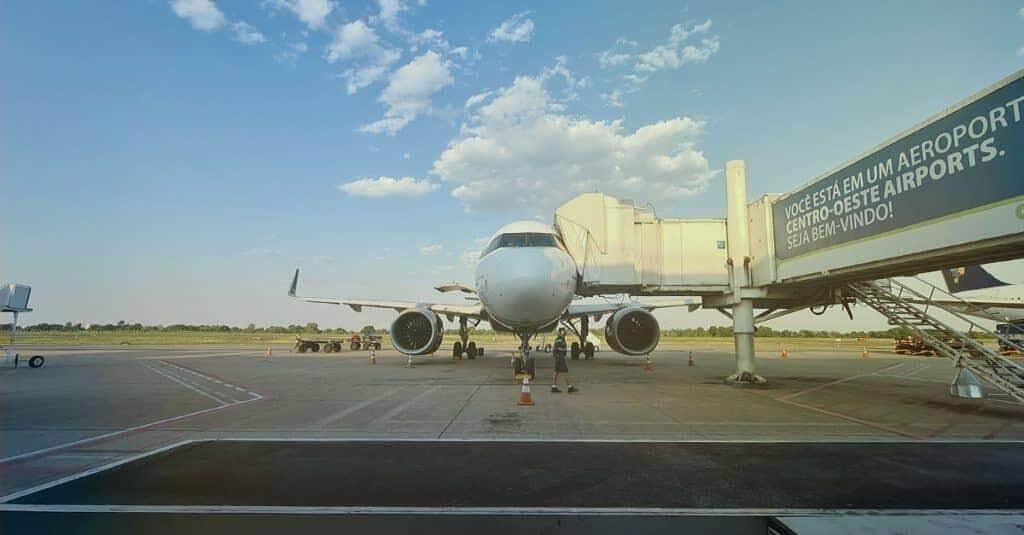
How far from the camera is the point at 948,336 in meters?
11.4

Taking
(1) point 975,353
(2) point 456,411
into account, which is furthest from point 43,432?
(1) point 975,353

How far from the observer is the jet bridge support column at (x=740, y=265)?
14.1 metres

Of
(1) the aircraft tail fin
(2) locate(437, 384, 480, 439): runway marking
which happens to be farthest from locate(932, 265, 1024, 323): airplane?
(2) locate(437, 384, 480, 439): runway marking

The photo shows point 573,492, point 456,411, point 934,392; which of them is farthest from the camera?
point 934,392

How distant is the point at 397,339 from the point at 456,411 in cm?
1093

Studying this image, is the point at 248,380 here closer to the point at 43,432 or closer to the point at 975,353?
the point at 43,432

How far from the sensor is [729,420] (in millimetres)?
8938

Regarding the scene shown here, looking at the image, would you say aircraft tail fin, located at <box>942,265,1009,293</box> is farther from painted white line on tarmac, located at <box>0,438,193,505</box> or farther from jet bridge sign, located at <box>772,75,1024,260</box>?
painted white line on tarmac, located at <box>0,438,193,505</box>

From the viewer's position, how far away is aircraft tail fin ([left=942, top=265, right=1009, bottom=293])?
104 feet

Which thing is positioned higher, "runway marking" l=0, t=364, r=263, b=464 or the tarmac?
the tarmac

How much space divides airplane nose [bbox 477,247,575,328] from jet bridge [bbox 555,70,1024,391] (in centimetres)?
166

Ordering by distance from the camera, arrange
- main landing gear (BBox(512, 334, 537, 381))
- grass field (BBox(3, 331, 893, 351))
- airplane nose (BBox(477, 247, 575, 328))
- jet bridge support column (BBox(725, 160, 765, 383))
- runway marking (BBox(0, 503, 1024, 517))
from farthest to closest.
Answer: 1. grass field (BBox(3, 331, 893, 351))
2. main landing gear (BBox(512, 334, 537, 381))
3. jet bridge support column (BBox(725, 160, 765, 383))
4. airplane nose (BBox(477, 247, 575, 328))
5. runway marking (BBox(0, 503, 1024, 517))

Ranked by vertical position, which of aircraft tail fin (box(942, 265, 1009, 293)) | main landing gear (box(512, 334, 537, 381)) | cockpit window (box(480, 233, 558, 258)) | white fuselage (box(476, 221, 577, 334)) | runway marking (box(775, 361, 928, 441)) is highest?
aircraft tail fin (box(942, 265, 1009, 293))

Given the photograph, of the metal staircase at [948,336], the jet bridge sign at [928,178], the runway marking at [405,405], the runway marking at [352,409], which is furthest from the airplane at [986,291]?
the runway marking at [352,409]
